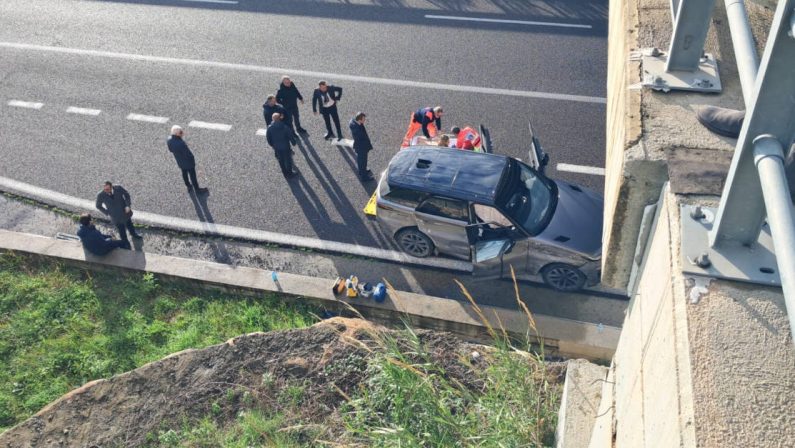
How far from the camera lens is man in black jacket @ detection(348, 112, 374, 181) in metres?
9.52

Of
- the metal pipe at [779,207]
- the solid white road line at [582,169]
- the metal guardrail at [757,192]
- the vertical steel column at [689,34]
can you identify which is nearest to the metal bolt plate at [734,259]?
the metal guardrail at [757,192]

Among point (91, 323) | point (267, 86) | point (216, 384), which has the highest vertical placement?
point (267, 86)

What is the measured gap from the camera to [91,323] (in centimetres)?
797

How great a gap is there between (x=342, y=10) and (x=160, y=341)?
965 cm

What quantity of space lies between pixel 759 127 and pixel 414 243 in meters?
6.43

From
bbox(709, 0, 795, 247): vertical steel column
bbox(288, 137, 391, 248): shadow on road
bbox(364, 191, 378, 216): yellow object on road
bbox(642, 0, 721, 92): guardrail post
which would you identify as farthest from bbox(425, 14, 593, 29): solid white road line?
bbox(709, 0, 795, 247): vertical steel column

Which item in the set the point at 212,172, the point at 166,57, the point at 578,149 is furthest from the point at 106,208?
the point at 578,149

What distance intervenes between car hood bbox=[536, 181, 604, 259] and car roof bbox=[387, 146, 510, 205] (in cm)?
86

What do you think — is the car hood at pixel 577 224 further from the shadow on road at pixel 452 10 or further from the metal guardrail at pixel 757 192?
the shadow on road at pixel 452 10

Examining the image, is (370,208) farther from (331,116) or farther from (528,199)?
(331,116)

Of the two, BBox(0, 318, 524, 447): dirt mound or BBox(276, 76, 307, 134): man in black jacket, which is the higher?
BBox(276, 76, 307, 134): man in black jacket

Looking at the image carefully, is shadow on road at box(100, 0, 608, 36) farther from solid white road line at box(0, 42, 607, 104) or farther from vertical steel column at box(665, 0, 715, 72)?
vertical steel column at box(665, 0, 715, 72)

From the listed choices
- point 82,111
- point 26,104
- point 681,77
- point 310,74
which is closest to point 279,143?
point 310,74

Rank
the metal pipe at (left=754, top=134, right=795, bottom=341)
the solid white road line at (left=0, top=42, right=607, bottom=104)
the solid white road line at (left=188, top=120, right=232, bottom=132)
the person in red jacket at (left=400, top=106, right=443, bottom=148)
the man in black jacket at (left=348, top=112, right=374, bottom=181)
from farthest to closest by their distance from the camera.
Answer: the solid white road line at (left=0, top=42, right=607, bottom=104), the solid white road line at (left=188, top=120, right=232, bottom=132), the person in red jacket at (left=400, top=106, right=443, bottom=148), the man in black jacket at (left=348, top=112, right=374, bottom=181), the metal pipe at (left=754, top=134, right=795, bottom=341)
